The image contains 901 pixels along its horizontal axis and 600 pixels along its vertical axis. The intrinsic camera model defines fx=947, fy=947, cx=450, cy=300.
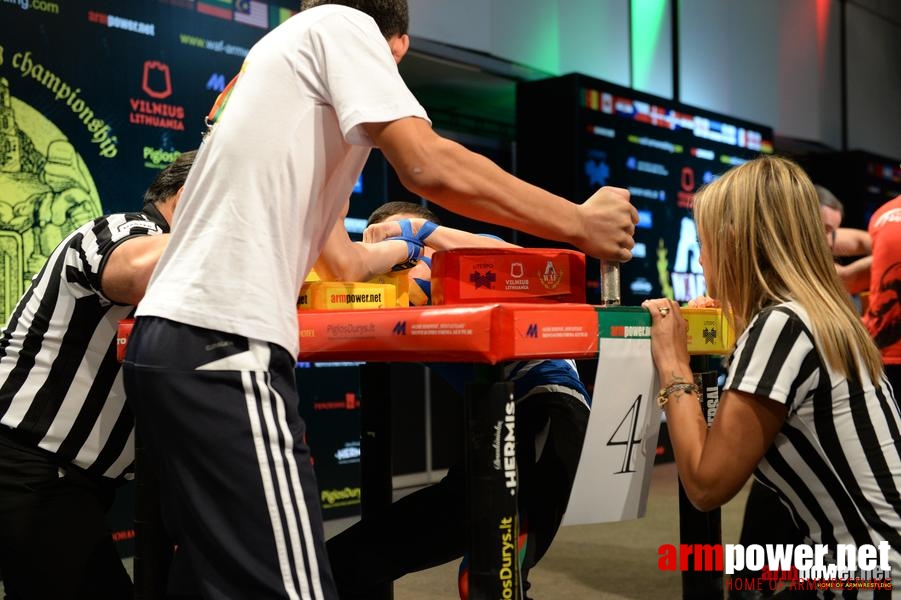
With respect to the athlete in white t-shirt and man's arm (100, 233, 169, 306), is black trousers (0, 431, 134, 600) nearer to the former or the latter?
man's arm (100, 233, 169, 306)

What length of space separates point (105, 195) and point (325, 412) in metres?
1.48

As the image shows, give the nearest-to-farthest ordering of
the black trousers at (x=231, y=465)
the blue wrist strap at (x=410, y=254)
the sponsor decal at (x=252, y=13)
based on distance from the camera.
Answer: the black trousers at (x=231, y=465) < the blue wrist strap at (x=410, y=254) < the sponsor decal at (x=252, y=13)

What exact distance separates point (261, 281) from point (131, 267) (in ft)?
1.89

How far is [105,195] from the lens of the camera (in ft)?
12.7

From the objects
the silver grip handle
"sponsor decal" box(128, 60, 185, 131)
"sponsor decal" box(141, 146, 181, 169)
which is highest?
"sponsor decal" box(128, 60, 185, 131)

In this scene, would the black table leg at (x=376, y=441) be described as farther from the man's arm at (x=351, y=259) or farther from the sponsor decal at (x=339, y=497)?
the sponsor decal at (x=339, y=497)

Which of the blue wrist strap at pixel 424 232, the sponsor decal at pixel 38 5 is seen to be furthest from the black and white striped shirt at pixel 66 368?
the sponsor decal at pixel 38 5

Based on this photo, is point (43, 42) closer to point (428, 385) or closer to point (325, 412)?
point (325, 412)

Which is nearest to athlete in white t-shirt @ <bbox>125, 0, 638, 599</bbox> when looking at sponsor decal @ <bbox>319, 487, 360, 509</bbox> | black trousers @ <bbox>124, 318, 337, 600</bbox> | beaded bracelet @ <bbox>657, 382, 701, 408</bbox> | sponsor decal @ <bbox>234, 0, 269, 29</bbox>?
black trousers @ <bbox>124, 318, 337, 600</bbox>

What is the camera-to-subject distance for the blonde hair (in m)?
1.47

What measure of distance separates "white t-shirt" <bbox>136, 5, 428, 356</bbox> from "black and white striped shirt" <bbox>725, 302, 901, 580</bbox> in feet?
2.06

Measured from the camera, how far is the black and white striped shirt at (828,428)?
1392 millimetres

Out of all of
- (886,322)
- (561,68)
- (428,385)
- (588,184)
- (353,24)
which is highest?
(561,68)

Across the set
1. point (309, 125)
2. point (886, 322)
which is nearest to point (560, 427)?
point (309, 125)
